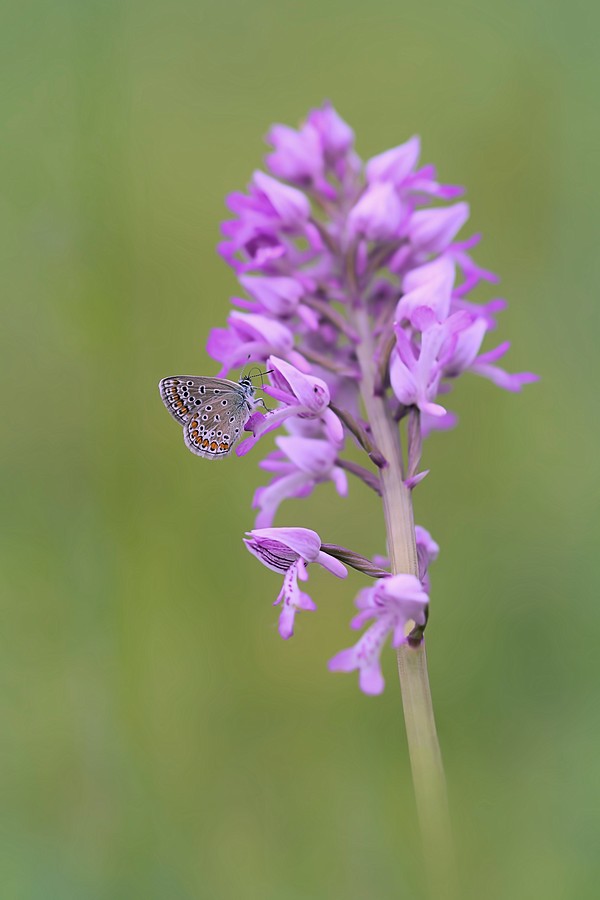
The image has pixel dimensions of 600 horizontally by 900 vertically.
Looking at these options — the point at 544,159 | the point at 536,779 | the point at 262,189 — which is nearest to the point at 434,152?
the point at 544,159

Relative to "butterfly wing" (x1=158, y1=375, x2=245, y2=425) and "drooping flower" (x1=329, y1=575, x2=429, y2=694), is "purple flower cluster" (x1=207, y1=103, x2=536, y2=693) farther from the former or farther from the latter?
"butterfly wing" (x1=158, y1=375, x2=245, y2=425)

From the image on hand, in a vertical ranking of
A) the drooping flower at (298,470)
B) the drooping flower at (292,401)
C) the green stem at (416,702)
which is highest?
the drooping flower at (292,401)

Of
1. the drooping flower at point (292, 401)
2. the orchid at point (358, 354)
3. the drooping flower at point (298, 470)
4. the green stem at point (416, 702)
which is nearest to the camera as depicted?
the green stem at point (416, 702)

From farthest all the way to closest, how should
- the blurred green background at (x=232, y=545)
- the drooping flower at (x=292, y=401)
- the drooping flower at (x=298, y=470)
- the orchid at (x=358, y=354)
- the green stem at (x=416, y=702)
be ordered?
the blurred green background at (x=232, y=545), the drooping flower at (x=298, y=470), the drooping flower at (x=292, y=401), the orchid at (x=358, y=354), the green stem at (x=416, y=702)

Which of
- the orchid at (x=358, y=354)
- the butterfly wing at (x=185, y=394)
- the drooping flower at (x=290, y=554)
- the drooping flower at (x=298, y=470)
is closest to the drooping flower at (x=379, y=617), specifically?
the orchid at (x=358, y=354)

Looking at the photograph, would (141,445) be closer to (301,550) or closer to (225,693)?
(225,693)

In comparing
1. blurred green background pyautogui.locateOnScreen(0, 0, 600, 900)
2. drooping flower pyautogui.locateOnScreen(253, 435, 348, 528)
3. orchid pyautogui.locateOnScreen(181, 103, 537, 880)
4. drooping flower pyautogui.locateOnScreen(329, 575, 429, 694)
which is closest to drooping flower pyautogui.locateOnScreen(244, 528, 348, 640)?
orchid pyautogui.locateOnScreen(181, 103, 537, 880)

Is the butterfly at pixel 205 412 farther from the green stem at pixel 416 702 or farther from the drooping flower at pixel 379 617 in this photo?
the drooping flower at pixel 379 617

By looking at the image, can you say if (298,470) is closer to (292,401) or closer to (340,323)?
(292,401)
